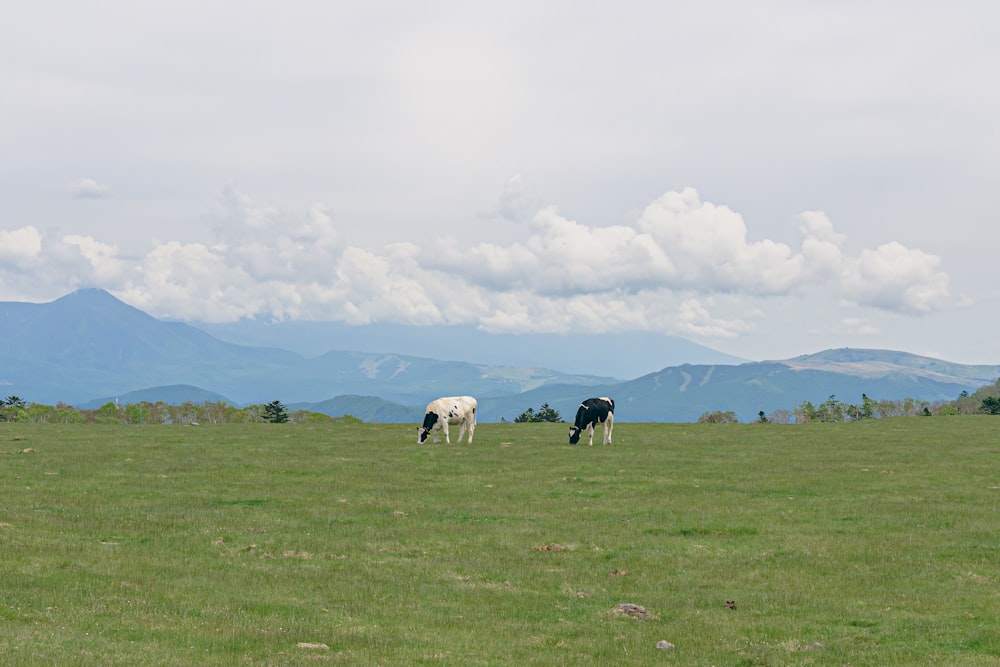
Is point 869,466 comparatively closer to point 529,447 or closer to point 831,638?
point 529,447

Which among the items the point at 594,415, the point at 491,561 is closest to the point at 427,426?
the point at 594,415

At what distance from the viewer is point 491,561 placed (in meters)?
23.4

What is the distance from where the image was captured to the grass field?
1614cm

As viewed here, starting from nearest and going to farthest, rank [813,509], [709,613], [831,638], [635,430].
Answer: [831,638]
[709,613]
[813,509]
[635,430]

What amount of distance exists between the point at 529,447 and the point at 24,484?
27981 mm

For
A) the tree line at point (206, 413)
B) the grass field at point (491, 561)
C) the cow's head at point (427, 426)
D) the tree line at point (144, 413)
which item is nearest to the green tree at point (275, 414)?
the tree line at point (144, 413)

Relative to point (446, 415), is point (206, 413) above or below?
below

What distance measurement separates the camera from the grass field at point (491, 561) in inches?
635

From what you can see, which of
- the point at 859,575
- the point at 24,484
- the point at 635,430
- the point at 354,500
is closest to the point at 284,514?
the point at 354,500

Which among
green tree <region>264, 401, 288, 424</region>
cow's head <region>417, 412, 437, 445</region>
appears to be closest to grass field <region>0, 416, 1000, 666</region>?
cow's head <region>417, 412, 437, 445</region>

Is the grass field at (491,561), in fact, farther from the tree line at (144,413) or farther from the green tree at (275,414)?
the tree line at (144,413)

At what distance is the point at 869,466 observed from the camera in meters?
44.4

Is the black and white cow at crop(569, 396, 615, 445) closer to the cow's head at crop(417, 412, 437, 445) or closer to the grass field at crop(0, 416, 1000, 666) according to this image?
the cow's head at crop(417, 412, 437, 445)

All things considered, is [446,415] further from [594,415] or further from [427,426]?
[594,415]
